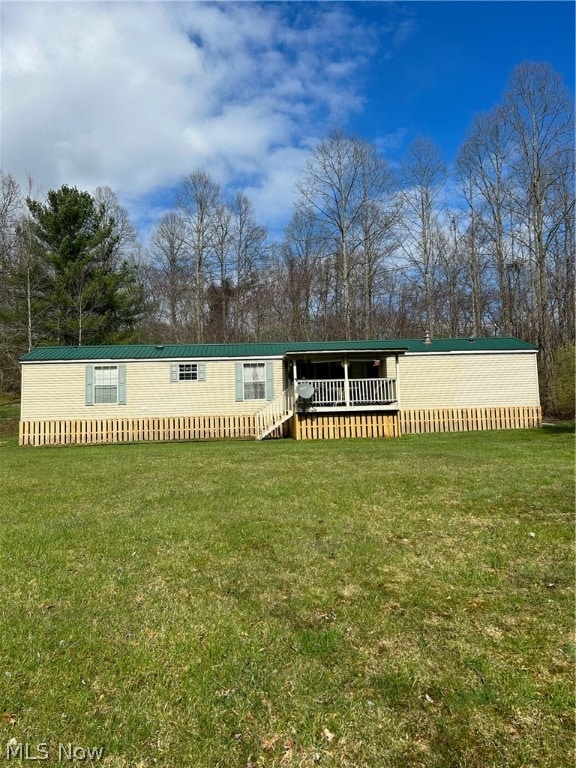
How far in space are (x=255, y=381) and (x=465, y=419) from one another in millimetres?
8054

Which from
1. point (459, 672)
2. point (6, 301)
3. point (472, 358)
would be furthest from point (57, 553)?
point (6, 301)

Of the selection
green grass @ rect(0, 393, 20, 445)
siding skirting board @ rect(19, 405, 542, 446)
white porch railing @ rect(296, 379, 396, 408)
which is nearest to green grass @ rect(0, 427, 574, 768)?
white porch railing @ rect(296, 379, 396, 408)

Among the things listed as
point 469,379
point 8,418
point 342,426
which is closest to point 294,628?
point 342,426

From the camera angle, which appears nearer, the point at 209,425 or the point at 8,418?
the point at 209,425

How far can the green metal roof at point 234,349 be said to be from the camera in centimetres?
1669

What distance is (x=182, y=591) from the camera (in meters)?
3.46

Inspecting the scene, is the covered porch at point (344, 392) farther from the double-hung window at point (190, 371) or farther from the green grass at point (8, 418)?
the green grass at point (8, 418)

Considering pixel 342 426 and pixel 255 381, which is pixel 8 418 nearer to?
pixel 255 381

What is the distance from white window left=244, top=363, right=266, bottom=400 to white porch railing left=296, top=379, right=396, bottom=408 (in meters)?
2.53

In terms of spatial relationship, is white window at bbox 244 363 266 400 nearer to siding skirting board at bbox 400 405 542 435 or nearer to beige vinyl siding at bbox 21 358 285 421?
beige vinyl siding at bbox 21 358 285 421

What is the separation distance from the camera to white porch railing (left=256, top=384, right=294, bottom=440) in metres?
15.5

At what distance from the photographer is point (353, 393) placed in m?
15.4

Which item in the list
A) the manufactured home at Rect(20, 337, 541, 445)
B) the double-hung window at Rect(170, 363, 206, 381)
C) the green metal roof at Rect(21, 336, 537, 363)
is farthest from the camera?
the double-hung window at Rect(170, 363, 206, 381)

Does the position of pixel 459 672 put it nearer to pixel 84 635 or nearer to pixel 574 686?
pixel 574 686
